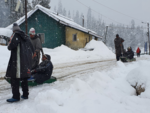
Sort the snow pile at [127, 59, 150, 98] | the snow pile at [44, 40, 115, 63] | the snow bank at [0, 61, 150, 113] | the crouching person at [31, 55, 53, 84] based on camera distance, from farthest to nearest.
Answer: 1. the snow pile at [44, 40, 115, 63]
2. the crouching person at [31, 55, 53, 84]
3. the snow pile at [127, 59, 150, 98]
4. the snow bank at [0, 61, 150, 113]

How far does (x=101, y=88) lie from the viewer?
10.7 feet

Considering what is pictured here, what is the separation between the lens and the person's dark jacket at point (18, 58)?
8.58 feet

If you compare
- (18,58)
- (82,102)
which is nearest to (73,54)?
(18,58)

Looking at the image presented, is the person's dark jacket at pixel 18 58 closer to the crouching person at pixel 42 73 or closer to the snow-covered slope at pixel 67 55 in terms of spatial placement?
the crouching person at pixel 42 73

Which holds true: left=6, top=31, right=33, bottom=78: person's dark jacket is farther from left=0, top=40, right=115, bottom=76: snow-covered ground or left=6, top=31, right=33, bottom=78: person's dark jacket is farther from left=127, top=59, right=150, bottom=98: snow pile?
left=0, top=40, right=115, bottom=76: snow-covered ground

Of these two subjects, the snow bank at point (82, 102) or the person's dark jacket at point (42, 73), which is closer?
the snow bank at point (82, 102)

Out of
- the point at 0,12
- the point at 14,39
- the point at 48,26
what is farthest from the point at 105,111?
the point at 0,12

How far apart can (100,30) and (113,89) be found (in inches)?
3937

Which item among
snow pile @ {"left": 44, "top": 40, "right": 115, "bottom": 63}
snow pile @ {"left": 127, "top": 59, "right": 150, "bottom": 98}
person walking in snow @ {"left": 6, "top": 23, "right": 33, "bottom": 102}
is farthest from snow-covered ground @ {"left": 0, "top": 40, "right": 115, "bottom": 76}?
snow pile @ {"left": 127, "top": 59, "right": 150, "bottom": 98}

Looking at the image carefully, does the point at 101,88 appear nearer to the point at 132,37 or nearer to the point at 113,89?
the point at 113,89

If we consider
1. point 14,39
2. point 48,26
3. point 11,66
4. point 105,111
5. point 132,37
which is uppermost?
point 132,37

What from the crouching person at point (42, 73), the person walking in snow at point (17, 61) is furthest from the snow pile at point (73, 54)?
the person walking in snow at point (17, 61)

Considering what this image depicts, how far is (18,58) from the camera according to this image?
2.67m

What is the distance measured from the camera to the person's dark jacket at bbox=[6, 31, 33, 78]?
262 centimetres
